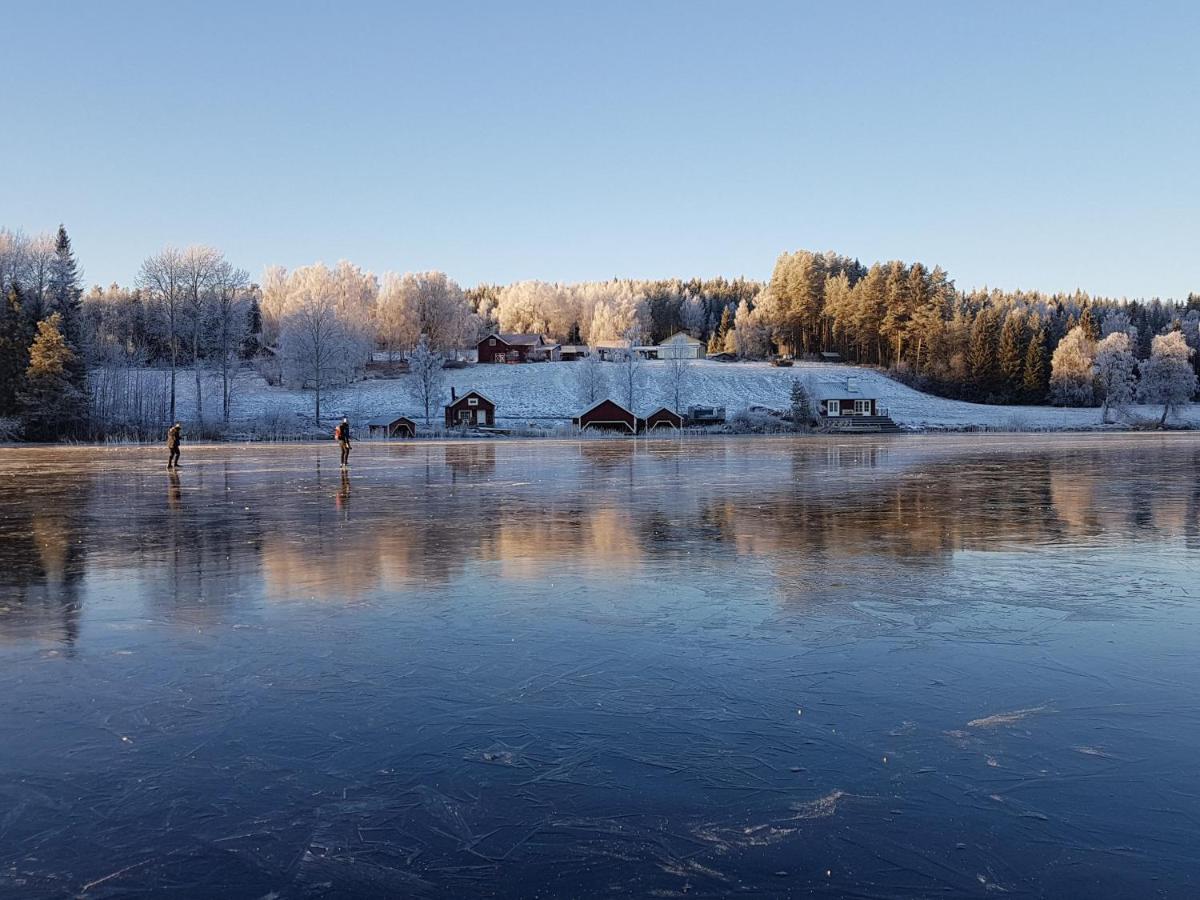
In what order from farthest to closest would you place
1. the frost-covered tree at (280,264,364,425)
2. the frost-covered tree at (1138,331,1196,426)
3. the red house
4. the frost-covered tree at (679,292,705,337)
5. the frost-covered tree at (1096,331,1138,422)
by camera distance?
the frost-covered tree at (679,292,705,337)
the red house
the frost-covered tree at (1096,331,1138,422)
the frost-covered tree at (1138,331,1196,426)
the frost-covered tree at (280,264,364,425)

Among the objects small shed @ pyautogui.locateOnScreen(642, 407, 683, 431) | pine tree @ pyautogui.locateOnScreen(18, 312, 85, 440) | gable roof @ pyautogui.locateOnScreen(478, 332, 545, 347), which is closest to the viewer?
pine tree @ pyautogui.locateOnScreen(18, 312, 85, 440)

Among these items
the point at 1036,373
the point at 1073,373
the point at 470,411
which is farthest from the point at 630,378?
the point at 1073,373

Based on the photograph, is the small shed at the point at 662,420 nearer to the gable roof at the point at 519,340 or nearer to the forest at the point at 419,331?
the forest at the point at 419,331

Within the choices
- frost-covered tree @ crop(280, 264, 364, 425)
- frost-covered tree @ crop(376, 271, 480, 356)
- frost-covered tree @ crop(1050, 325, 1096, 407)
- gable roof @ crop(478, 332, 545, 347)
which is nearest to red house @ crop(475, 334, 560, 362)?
gable roof @ crop(478, 332, 545, 347)

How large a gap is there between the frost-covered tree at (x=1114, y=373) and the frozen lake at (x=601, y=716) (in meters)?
86.3

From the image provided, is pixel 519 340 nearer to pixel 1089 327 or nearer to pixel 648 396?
pixel 648 396

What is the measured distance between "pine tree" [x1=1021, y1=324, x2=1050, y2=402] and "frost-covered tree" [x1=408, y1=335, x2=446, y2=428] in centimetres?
6183

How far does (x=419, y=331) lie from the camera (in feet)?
372

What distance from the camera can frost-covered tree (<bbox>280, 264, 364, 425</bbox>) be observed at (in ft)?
276

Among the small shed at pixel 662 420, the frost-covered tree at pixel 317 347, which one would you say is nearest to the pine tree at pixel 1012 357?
the small shed at pixel 662 420

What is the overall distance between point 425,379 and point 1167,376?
2811 inches

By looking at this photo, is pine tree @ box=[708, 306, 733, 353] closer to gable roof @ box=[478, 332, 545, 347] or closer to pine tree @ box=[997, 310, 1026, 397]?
gable roof @ box=[478, 332, 545, 347]

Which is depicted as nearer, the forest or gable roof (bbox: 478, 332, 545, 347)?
the forest

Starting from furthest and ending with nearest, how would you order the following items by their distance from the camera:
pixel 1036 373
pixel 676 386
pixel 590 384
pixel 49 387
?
pixel 1036 373 < pixel 590 384 < pixel 676 386 < pixel 49 387
